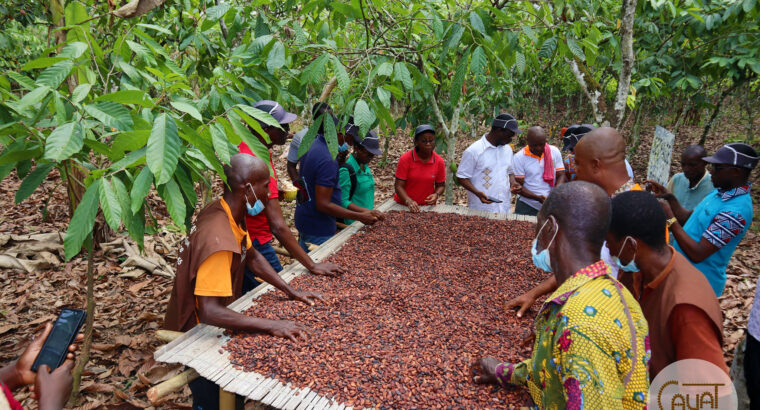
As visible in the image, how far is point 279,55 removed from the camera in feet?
7.22

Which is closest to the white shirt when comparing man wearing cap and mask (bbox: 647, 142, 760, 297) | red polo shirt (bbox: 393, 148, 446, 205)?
red polo shirt (bbox: 393, 148, 446, 205)

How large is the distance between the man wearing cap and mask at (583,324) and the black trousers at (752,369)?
4.48ft

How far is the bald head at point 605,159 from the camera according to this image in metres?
2.17

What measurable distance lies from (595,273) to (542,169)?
3.13m

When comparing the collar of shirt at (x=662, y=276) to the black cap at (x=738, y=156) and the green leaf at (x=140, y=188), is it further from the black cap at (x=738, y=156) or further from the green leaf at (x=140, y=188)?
the green leaf at (x=140, y=188)

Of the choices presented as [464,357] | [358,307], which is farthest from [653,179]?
[358,307]

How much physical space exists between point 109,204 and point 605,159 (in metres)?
2.24

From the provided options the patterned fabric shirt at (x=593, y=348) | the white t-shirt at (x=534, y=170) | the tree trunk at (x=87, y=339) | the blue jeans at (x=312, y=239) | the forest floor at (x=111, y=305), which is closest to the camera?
the patterned fabric shirt at (x=593, y=348)

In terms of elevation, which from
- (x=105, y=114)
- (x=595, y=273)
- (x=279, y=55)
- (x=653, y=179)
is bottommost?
(x=653, y=179)

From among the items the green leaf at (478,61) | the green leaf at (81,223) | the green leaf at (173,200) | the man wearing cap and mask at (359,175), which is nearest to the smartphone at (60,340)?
the green leaf at (81,223)

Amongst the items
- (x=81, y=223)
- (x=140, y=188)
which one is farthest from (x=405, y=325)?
(x=81, y=223)

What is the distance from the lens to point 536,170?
163 inches

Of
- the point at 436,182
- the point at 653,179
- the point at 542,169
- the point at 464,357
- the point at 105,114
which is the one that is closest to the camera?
the point at 105,114

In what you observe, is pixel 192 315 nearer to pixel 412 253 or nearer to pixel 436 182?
pixel 412 253
